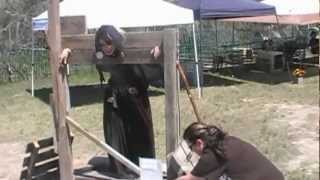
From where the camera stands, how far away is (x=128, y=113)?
6.69m

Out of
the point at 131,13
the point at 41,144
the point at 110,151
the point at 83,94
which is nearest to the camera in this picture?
the point at 110,151

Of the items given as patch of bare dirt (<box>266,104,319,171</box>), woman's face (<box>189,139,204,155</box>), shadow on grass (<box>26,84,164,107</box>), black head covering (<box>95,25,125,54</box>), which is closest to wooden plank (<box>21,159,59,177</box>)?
black head covering (<box>95,25,125,54</box>)

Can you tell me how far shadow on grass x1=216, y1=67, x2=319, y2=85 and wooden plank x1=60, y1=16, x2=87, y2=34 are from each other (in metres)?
10.4

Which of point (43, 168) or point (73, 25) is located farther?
point (43, 168)

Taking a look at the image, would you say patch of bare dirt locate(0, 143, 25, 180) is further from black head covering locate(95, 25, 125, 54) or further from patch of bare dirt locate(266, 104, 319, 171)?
patch of bare dirt locate(266, 104, 319, 171)

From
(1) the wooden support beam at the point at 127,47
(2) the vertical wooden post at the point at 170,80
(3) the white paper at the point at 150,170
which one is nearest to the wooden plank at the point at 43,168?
(1) the wooden support beam at the point at 127,47

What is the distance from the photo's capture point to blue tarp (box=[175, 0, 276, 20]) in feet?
51.7

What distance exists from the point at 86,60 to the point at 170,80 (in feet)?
3.87

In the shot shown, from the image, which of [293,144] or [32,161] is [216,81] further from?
[32,161]

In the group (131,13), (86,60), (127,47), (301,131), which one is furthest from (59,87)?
(131,13)

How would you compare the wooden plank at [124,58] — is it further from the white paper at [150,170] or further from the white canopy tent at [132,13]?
the white canopy tent at [132,13]

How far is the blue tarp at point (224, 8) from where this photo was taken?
15766 millimetres

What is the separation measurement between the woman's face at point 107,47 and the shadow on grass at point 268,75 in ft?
35.5

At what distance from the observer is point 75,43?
6324 millimetres
